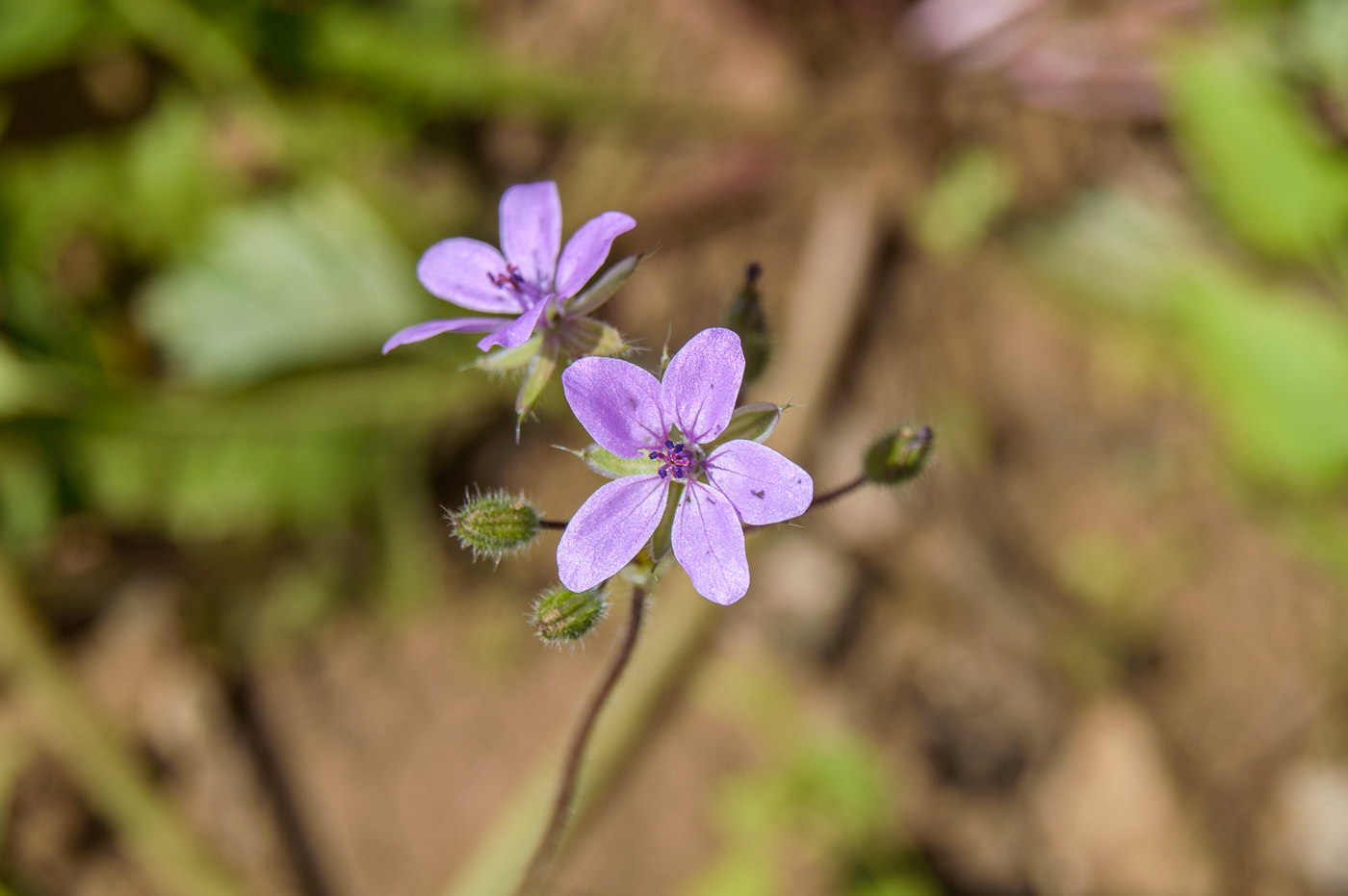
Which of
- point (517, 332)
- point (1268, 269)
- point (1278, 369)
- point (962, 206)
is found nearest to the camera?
point (517, 332)

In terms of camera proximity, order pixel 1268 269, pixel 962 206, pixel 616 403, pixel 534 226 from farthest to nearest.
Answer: pixel 962 206 → pixel 1268 269 → pixel 534 226 → pixel 616 403

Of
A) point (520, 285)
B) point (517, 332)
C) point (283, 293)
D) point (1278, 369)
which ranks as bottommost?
point (517, 332)

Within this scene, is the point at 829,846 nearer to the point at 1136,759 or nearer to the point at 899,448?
the point at 1136,759

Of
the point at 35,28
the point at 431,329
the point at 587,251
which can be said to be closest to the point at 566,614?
the point at 431,329

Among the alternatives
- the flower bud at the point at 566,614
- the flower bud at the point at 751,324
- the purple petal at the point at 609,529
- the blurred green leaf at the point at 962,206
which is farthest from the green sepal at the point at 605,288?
the blurred green leaf at the point at 962,206

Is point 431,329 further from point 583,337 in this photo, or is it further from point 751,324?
point 751,324

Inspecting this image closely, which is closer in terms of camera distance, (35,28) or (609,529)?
(609,529)

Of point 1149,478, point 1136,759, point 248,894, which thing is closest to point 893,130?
point 1149,478
